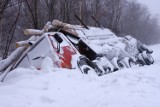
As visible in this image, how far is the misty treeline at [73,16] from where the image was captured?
1620 centimetres

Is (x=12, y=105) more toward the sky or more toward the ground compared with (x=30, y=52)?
more toward the sky

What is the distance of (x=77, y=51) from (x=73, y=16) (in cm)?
2276

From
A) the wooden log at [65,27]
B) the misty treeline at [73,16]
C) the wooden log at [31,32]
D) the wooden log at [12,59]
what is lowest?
the misty treeline at [73,16]

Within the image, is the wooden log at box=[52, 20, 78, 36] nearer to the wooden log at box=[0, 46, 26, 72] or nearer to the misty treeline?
the wooden log at box=[0, 46, 26, 72]

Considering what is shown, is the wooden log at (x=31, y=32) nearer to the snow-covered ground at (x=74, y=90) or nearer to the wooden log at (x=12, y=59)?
the wooden log at (x=12, y=59)

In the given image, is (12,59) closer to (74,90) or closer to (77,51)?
(77,51)

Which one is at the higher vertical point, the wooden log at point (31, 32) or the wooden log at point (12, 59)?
the wooden log at point (31, 32)

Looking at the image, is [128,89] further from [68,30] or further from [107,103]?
[68,30]

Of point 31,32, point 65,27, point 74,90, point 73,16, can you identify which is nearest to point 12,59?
point 31,32

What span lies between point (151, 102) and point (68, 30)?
203 inches

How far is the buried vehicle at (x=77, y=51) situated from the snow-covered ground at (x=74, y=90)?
3.46 ft

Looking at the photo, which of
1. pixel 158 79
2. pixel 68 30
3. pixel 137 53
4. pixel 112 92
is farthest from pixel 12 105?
pixel 137 53

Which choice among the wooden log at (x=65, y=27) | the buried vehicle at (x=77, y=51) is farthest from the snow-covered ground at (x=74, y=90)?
the wooden log at (x=65, y=27)

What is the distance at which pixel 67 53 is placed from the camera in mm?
7484
